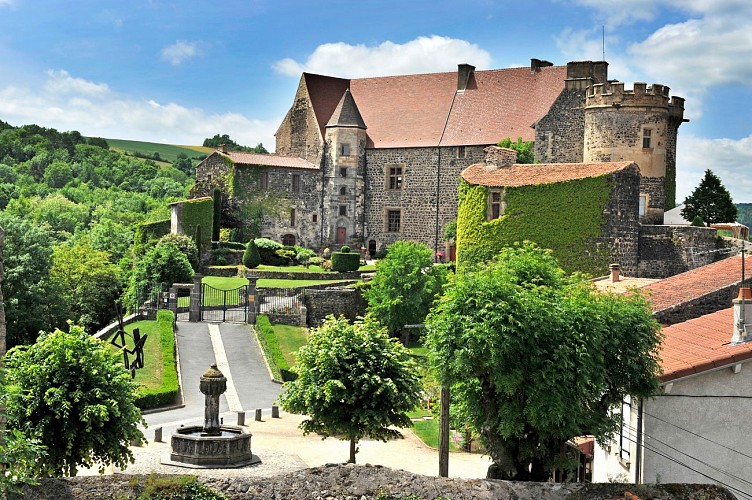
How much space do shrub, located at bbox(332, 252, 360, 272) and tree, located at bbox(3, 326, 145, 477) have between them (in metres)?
33.6

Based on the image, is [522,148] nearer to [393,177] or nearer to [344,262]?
[393,177]

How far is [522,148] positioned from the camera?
2392 inches

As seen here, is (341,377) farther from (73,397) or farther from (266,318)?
(266,318)

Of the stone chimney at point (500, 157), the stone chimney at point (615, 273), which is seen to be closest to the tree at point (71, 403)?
the stone chimney at point (615, 273)

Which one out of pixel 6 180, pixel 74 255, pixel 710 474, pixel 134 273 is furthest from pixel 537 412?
pixel 6 180

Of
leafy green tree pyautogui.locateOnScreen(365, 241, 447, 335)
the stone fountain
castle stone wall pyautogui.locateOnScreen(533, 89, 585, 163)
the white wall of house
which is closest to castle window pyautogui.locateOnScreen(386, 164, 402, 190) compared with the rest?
castle stone wall pyautogui.locateOnScreen(533, 89, 585, 163)

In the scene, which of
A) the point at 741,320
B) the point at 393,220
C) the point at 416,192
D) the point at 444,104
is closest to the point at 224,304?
the point at 416,192

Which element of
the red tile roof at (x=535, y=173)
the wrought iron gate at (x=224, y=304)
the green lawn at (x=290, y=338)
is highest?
the red tile roof at (x=535, y=173)

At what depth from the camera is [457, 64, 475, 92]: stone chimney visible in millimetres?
69688

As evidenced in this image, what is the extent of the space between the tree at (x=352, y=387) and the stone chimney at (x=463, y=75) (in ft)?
137

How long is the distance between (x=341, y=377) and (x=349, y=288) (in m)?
23.5

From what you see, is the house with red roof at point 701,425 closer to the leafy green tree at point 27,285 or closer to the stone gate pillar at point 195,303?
the stone gate pillar at point 195,303

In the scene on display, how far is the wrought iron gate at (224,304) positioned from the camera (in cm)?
4828

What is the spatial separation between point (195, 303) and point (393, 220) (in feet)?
76.6
